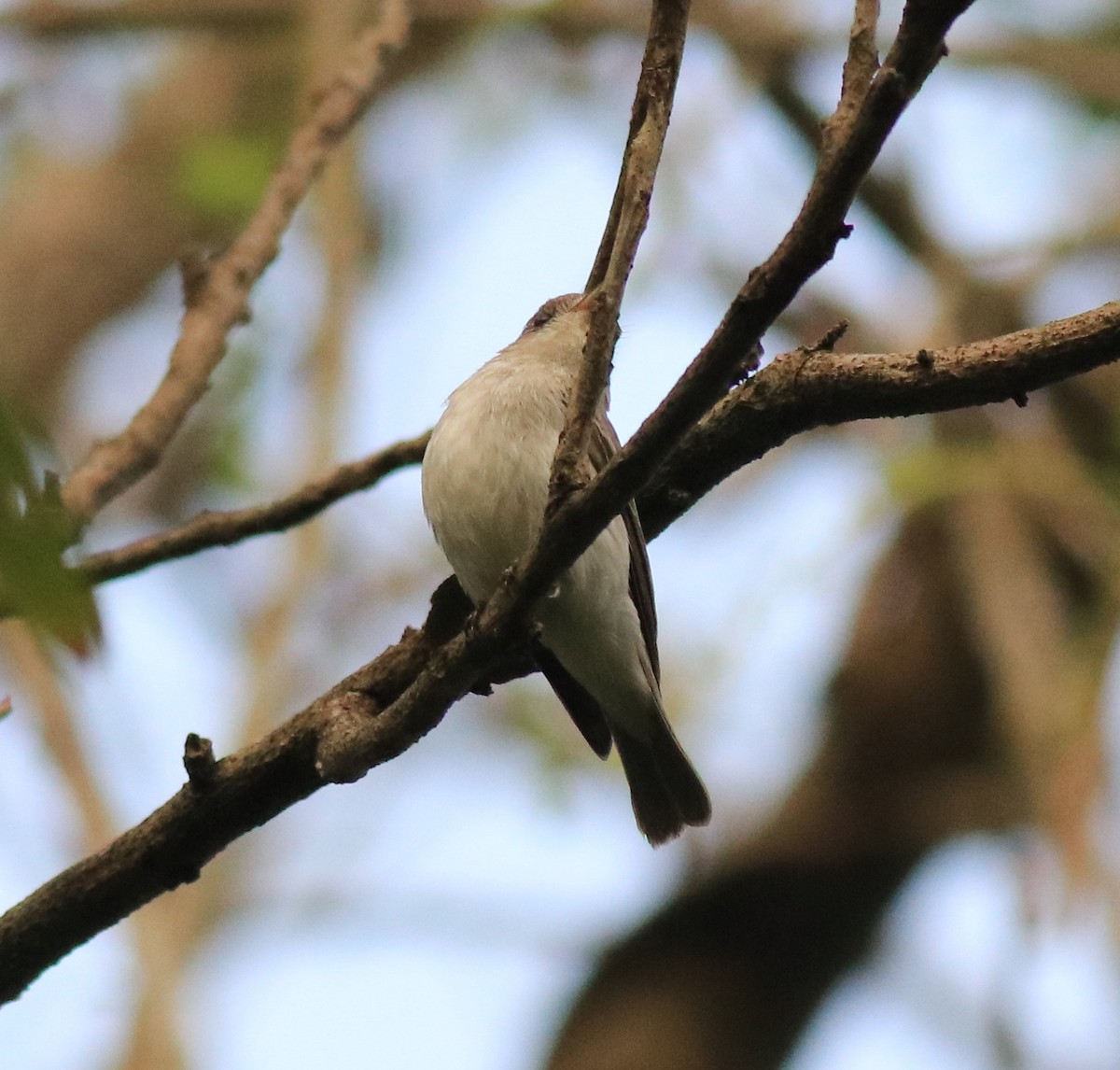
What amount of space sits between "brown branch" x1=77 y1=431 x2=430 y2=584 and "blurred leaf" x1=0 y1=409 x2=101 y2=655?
7.24 feet

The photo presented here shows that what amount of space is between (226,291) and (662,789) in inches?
72.9

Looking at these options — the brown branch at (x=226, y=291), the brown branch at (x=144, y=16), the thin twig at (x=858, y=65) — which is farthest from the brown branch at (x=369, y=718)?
the brown branch at (x=144, y=16)

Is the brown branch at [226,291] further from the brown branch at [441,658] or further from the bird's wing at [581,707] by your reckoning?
the bird's wing at [581,707]

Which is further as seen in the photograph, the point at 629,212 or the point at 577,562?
the point at 577,562

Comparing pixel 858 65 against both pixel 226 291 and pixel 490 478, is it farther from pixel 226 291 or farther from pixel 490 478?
pixel 226 291

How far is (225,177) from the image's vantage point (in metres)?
5.31

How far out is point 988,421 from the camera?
22.5 feet

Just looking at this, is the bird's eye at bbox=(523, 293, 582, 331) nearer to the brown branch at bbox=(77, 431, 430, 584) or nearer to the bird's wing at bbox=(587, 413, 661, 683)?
the bird's wing at bbox=(587, 413, 661, 683)

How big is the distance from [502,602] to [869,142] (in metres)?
0.84

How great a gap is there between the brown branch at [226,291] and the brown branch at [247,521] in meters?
0.13

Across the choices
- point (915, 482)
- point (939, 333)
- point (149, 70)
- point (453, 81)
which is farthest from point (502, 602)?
point (149, 70)

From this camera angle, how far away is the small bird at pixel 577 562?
3732 millimetres

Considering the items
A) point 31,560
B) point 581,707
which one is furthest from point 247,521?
point 31,560

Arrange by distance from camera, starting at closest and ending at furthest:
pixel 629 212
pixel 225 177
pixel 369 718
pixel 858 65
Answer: pixel 858 65 < pixel 629 212 < pixel 369 718 < pixel 225 177
